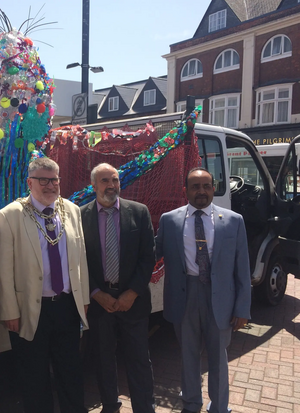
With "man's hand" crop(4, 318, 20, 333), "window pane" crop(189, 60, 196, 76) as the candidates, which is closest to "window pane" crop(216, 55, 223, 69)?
"window pane" crop(189, 60, 196, 76)

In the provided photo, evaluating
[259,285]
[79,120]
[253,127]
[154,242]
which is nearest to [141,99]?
[253,127]

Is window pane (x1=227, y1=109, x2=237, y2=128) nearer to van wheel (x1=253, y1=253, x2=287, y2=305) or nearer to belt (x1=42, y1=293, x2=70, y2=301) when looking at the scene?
van wheel (x1=253, y1=253, x2=287, y2=305)

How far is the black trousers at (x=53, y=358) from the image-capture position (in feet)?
8.19

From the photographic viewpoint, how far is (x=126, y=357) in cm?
282

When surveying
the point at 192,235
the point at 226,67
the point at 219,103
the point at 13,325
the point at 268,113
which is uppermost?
the point at 226,67

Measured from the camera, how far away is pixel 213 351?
2.77m

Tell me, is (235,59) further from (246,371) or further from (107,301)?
(107,301)

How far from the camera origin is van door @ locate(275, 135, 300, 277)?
4977 mm

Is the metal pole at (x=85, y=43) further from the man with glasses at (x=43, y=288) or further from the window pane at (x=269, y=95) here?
the window pane at (x=269, y=95)

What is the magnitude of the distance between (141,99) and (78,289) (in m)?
31.1

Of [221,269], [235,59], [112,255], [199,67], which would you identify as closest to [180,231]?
[221,269]

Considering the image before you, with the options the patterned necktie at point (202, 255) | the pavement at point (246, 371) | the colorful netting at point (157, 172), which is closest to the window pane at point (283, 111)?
the pavement at point (246, 371)

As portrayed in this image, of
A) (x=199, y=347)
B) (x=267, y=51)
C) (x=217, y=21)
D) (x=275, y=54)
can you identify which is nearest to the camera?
(x=199, y=347)

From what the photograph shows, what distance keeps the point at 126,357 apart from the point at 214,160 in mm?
2492
